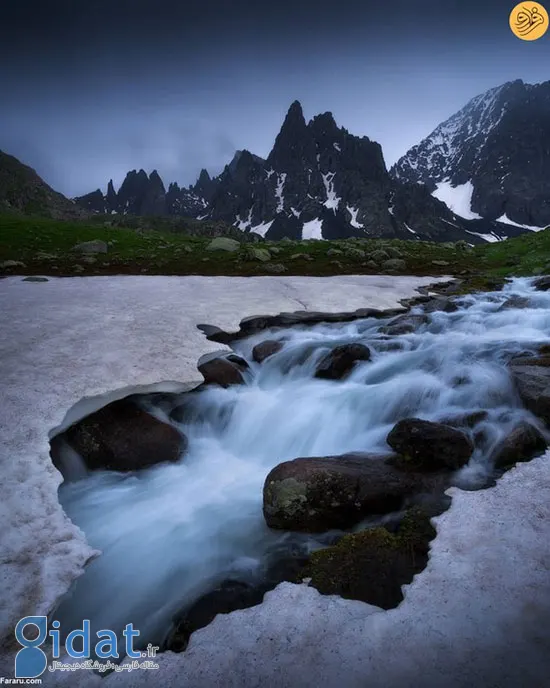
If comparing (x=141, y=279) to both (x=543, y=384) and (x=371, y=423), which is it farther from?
(x=543, y=384)

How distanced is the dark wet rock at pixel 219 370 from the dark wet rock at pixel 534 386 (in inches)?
236

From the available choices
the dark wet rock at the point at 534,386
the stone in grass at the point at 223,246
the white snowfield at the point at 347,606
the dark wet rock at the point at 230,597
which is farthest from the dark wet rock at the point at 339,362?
the stone in grass at the point at 223,246

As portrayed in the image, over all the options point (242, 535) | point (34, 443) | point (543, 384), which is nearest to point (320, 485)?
point (242, 535)

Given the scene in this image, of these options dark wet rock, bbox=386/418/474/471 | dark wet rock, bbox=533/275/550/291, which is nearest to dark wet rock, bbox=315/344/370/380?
dark wet rock, bbox=386/418/474/471

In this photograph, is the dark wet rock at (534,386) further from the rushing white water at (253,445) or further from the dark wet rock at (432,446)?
the dark wet rock at (432,446)

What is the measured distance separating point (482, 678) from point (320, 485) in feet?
9.00

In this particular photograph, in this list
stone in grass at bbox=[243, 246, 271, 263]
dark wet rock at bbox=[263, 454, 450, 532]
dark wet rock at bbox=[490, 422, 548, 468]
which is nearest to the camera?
dark wet rock at bbox=[263, 454, 450, 532]

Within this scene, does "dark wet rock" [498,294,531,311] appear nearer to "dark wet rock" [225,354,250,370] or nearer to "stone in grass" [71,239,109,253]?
"dark wet rock" [225,354,250,370]

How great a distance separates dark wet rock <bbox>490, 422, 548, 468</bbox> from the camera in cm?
594

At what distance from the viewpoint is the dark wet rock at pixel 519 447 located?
234 inches

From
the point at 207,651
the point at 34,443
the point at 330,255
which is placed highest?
the point at 330,255

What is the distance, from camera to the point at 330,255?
99.6 ft

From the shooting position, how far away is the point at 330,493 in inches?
216

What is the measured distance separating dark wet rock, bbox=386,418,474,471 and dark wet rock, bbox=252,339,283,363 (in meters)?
5.35
